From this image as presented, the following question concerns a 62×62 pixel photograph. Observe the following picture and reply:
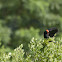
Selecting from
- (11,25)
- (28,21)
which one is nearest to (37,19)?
(28,21)

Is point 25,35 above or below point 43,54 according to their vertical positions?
above

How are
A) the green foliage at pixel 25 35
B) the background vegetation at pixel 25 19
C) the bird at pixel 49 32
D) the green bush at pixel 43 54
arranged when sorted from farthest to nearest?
the background vegetation at pixel 25 19 < the green foliage at pixel 25 35 < the bird at pixel 49 32 < the green bush at pixel 43 54

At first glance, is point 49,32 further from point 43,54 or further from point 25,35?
point 25,35

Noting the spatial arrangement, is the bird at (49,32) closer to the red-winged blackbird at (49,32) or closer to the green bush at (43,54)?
the red-winged blackbird at (49,32)

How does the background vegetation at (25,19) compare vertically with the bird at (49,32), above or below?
above

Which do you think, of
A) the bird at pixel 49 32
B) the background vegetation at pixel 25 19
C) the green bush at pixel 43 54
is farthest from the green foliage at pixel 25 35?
the green bush at pixel 43 54

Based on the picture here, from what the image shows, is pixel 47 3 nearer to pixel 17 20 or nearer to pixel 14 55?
pixel 17 20

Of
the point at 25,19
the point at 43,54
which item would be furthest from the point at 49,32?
the point at 25,19

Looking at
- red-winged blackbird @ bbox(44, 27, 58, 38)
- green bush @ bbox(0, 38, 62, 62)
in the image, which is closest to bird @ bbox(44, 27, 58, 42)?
red-winged blackbird @ bbox(44, 27, 58, 38)

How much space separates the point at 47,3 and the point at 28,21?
191cm

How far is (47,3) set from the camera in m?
8.20

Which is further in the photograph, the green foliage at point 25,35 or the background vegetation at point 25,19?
the background vegetation at point 25,19

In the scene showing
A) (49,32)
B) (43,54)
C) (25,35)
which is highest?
(25,35)

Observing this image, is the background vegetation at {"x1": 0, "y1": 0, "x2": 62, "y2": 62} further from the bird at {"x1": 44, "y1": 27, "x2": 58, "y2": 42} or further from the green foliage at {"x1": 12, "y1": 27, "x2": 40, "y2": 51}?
the bird at {"x1": 44, "y1": 27, "x2": 58, "y2": 42}
